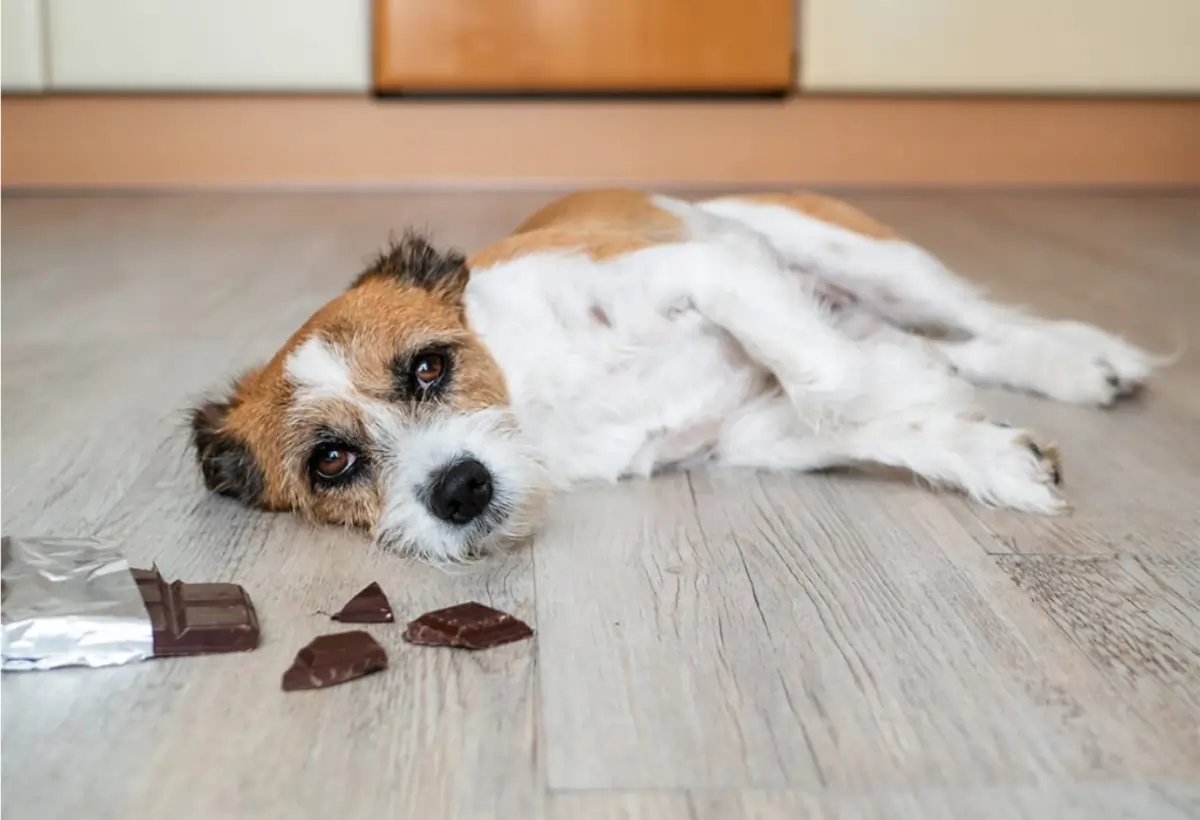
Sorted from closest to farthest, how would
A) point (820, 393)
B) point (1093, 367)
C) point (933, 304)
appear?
1. point (820, 393)
2. point (1093, 367)
3. point (933, 304)

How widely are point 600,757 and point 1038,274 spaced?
2569 mm

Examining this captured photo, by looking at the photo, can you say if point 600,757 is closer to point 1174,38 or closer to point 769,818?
point 769,818

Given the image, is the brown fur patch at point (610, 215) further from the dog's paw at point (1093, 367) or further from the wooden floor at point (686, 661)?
the dog's paw at point (1093, 367)

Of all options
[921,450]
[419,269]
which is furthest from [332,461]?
[921,450]

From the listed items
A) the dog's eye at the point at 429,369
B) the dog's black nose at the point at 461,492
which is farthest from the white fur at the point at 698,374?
the dog's black nose at the point at 461,492

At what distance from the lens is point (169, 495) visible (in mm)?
1840

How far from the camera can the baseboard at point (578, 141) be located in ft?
15.2

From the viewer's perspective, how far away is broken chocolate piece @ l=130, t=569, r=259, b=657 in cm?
132

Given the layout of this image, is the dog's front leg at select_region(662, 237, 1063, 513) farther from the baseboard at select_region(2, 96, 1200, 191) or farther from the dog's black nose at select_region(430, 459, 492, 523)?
the baseboard at select_region(2, 96, 1200, 191)

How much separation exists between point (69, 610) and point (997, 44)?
13.0 ft

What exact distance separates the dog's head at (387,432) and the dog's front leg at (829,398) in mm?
356

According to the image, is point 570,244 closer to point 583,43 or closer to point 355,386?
point 355,386

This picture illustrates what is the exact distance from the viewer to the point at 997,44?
4.46 meters

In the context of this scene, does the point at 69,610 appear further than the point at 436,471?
No
